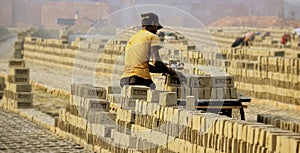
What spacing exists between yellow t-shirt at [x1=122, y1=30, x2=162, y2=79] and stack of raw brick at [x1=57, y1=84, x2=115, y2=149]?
0.81 meters

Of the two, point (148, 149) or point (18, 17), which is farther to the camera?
point (18, 17)

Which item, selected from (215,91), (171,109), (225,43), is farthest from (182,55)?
(225,43)

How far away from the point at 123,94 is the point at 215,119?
8.01 feet

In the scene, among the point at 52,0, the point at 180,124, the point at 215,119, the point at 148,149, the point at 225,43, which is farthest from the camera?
the point at 52,0

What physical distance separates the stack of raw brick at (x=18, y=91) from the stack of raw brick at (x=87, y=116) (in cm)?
404

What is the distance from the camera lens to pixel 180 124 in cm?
941

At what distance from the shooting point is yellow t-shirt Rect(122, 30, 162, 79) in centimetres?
1095

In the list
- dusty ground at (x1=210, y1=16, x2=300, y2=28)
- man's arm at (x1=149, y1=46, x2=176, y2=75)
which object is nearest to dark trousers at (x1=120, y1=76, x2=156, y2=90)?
man's arm at (x1=149, y1=46, x2=176, y2=75)

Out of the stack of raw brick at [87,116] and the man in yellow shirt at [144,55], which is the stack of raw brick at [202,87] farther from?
the stack of raw brick at [87,116]

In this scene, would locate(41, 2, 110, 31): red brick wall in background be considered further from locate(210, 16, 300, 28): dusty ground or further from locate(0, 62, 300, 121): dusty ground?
locate(0, 62, 300, 121): dusty ground

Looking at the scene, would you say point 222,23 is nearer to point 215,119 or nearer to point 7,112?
point 7,112

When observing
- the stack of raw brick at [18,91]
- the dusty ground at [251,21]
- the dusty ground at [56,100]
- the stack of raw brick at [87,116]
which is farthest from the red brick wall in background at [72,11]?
the stack of raw brick at [87,116]

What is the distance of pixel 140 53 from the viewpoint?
11094 mm

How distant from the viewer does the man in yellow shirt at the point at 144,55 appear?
1092 cm
